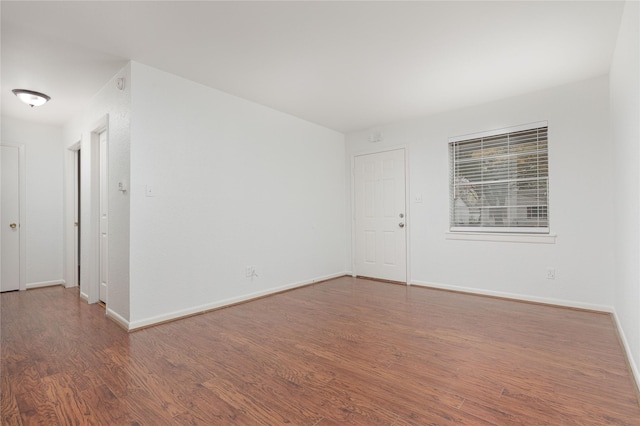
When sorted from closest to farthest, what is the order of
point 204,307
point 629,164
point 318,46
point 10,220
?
point 629,164 < point 318,46 < point 204,307 < point 10,220

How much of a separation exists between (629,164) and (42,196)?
22.6 ft

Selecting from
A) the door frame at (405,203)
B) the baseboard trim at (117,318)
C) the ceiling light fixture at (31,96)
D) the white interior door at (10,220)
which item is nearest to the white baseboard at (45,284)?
the white interior door at (10,220)

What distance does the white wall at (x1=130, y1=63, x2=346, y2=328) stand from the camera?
3113 mm

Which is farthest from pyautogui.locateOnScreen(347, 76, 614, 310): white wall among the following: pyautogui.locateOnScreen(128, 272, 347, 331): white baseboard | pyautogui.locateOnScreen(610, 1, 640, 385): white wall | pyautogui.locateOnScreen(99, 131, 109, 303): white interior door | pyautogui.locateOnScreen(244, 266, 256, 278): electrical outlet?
pyautogui.locateOnScreen(99, 131, 109, 303): white interior door

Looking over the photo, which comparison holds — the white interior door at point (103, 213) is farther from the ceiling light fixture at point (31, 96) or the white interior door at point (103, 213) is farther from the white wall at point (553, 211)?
the white wall at point (553, 211)

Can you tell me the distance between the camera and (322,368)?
222 cm

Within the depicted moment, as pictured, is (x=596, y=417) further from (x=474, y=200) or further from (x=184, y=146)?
(x=184, y=146)

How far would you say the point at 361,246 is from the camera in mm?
5547

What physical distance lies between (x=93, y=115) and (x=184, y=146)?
1.47 meters

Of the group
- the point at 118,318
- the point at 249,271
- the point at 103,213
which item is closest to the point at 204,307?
the point at 249,271

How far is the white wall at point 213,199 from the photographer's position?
3.11 metres

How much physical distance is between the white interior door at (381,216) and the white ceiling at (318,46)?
138 cm

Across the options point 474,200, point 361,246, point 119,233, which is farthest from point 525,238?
point 119,233

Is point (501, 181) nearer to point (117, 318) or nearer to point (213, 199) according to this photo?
point (213, 199)
